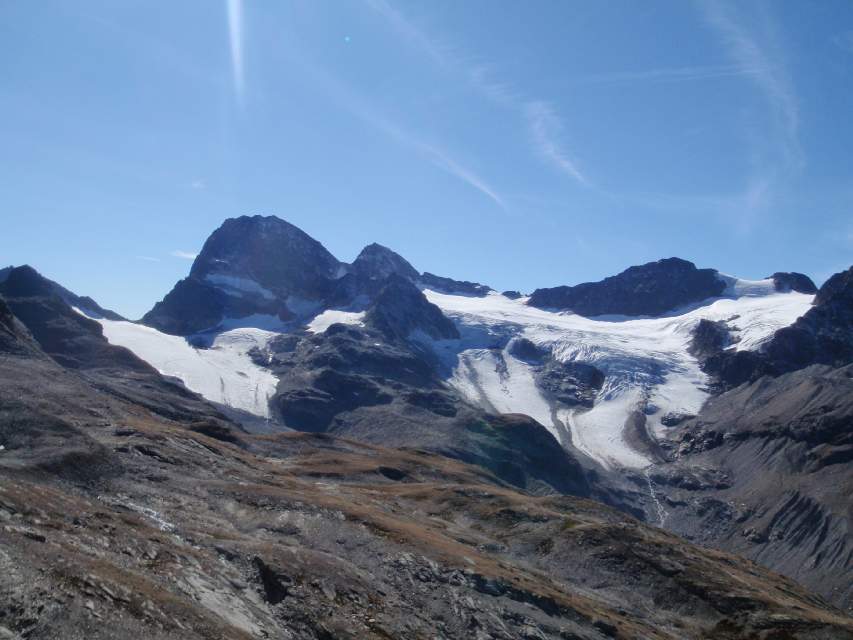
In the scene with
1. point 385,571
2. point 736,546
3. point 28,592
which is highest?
point 28,592

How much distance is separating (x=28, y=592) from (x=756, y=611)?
6292cm

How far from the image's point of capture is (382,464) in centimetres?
13962

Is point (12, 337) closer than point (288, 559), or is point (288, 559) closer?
point (288, 559)

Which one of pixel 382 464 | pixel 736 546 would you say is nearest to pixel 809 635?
pixel 382 464

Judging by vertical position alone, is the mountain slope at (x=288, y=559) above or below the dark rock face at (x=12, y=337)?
below

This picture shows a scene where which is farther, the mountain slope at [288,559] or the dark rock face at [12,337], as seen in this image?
the dark rock face at [12,337]

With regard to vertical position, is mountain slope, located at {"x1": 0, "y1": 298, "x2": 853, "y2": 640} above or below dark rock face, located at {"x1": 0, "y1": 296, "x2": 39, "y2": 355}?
below

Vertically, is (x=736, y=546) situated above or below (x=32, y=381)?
below

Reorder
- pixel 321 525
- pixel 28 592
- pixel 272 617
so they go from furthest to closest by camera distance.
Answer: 1. pixel 321 525
2. pixel 272 617
3. pixel 28 592

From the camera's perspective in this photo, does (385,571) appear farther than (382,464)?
No

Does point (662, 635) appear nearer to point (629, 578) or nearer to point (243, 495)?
point (629, 578)

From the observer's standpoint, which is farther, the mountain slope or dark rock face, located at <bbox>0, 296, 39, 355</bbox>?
dark rock face, located at <bbox>0, 296, 39, 355</bbox>

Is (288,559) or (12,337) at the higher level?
→ (12,337)

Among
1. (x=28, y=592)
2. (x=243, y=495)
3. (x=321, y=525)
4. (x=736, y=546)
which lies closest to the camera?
(x=28, y=592)
